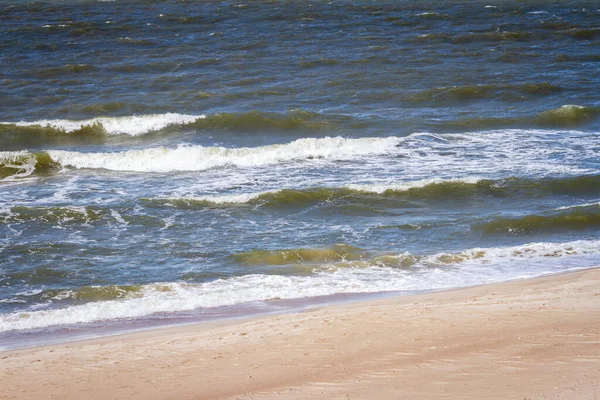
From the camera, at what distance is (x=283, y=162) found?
19.6 metres

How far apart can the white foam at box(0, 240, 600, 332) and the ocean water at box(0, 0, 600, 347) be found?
0.15 ft

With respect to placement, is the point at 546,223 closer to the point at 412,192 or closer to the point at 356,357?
the point at 412,192

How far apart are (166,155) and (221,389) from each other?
43.2 feet

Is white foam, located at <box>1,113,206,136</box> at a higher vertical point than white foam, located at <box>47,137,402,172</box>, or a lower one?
higher

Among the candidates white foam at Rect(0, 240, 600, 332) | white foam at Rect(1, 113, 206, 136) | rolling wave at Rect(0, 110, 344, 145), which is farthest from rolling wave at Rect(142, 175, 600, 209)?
white foam at Rect(1, 113, 206, 136)

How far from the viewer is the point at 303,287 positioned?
1137cm

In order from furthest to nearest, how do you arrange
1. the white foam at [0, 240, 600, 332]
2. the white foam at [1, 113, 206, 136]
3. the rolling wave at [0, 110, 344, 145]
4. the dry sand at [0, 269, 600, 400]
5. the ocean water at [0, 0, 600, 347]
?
the white foam at [1, 113, 206, 136]
the rolling wave at [0, 110, 344, 145]
the ocean water at [0, 0, 600, 347]
the white foam at [0, 240, 600, 332]
the dry sand at [0, 269, 600, 400]

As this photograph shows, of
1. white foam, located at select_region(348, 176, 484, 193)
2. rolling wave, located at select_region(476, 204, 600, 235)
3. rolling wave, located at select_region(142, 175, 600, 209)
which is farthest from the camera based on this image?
white foam, located at select_region(348, 176, 484, 193)

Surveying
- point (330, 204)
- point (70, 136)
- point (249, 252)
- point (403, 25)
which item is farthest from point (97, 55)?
point (249, 252)

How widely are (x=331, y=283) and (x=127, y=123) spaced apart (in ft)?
44.9

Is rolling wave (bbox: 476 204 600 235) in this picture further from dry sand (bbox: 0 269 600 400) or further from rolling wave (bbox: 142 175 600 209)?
dry sand (bbox: 0 269 600 400)

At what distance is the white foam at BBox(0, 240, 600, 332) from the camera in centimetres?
1064

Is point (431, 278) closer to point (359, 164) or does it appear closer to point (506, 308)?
point (506, 308)

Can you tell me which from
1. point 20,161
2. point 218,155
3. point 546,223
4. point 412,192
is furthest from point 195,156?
point 546,223
